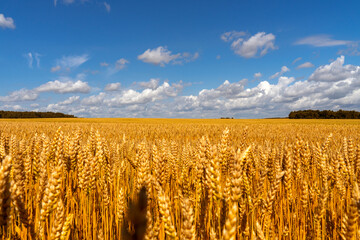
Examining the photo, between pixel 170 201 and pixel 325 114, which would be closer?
pixel 170 201

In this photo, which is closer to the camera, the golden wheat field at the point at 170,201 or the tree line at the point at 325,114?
the golden wheat field at the point at 170,201

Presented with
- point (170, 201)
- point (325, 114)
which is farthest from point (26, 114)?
point (325, 114)

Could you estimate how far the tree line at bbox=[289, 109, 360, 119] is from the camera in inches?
2344

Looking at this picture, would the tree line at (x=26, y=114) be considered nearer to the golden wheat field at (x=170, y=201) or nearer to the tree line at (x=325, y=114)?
the tree line at (x=325, y=114)

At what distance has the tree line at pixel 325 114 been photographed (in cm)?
5954

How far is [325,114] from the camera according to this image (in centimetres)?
6288

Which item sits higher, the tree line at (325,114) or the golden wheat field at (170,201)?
the tree line at (325,114)

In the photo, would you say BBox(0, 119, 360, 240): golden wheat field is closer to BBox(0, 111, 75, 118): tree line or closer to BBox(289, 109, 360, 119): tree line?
BBox(289, 109, 360, 119): tree line

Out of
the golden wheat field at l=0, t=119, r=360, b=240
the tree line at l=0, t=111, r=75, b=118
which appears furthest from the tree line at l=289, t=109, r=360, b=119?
the tree line at l=0, t=111, r=75, b=118

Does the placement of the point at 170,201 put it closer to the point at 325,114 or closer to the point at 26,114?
the point at 325,114

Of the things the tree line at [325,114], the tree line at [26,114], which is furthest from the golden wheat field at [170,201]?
the tree line at [26,114]

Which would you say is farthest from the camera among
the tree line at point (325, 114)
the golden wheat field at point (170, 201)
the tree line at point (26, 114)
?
the tree line at point (26, 114)

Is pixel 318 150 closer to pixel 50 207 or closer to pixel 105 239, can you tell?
pixel 105 239

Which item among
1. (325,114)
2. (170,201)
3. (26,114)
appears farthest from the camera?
(26,114)
